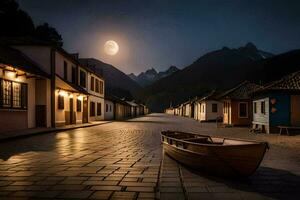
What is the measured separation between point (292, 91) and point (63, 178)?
54.7 ft

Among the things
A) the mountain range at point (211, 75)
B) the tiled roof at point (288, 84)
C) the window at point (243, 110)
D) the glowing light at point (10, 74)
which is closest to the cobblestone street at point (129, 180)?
the glowing light at point (10, 74)

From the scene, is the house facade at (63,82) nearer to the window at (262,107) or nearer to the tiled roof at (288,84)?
the window at (262,107)

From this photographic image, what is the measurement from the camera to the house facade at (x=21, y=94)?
15583mm

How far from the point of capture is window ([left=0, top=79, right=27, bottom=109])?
15.4m

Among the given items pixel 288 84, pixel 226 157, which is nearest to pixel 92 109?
pixel 288 84

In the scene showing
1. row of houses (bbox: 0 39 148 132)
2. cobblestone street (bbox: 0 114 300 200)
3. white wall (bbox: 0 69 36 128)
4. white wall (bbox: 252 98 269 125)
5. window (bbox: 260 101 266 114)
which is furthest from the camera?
window (bbox: 260 101 266 114)

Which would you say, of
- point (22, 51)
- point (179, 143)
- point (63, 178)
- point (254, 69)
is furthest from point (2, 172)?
point (254, 69)

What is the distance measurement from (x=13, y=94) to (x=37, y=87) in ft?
12.1

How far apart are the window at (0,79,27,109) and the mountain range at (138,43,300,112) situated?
107 meters

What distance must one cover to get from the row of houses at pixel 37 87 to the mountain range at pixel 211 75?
99446 millimetres

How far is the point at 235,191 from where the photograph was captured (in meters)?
5.09

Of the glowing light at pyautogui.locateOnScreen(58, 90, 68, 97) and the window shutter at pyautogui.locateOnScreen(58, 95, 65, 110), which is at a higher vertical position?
the glowing light at pyautogui.locateOnScreen(58, 90, 68, 97)

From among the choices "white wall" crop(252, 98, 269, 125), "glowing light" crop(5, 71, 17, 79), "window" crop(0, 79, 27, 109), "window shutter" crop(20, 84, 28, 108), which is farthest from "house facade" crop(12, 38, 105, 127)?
"white wall" crop(252, 98, 269, 125)

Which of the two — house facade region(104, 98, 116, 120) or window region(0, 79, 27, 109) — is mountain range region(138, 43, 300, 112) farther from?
window region(0, 79, 27, 109)
